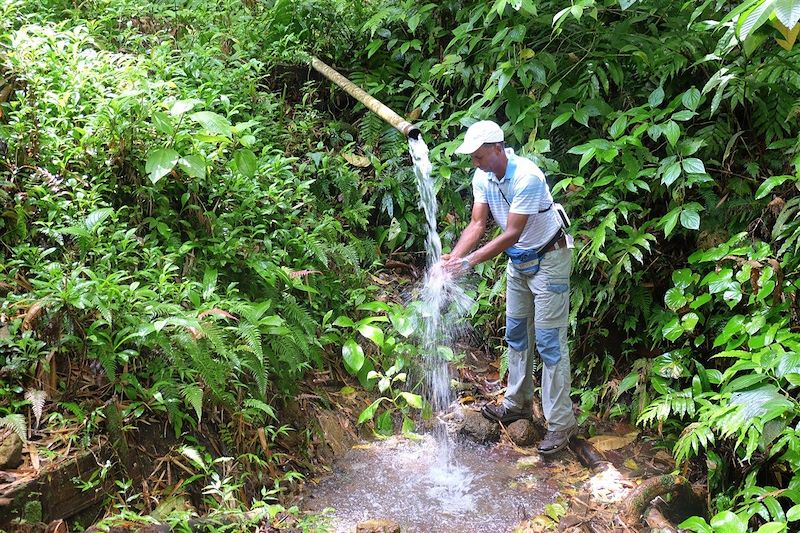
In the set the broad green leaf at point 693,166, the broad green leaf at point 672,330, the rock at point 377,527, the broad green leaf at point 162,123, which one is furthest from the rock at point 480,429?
the broad green leaf at point 162,123

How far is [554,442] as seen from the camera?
16.2 ft

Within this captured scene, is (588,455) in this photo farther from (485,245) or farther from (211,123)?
(211,123)

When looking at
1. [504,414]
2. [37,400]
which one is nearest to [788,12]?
[504,414]

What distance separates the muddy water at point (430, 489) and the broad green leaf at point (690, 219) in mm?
2178

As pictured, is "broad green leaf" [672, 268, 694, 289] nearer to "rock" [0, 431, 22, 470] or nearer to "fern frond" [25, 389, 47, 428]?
"fern frond" [25, 389, 47, 428]

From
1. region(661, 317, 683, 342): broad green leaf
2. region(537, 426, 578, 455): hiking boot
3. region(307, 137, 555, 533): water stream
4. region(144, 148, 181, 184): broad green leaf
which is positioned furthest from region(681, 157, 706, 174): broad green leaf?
region(144, 148, 181, 184): broad green leaf

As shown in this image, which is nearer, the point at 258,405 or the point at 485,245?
the point at 258,405

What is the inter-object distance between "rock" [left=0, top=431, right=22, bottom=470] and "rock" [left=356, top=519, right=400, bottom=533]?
1.92 meters

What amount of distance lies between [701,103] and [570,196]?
1.34m

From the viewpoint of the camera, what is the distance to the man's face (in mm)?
4500

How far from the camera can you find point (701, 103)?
17.7 feet

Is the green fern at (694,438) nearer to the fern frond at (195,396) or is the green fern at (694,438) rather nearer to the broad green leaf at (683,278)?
the broad green leaf at (683,278)

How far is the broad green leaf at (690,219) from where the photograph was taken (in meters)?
4.76

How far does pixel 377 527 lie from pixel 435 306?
2535 millimetres
